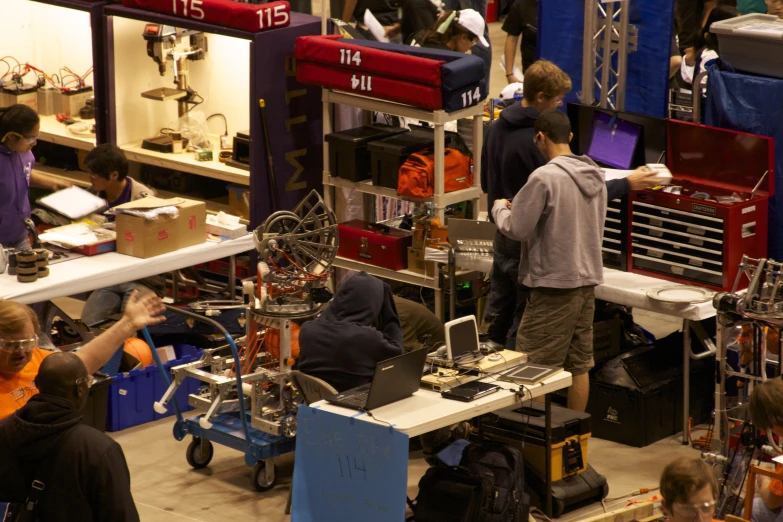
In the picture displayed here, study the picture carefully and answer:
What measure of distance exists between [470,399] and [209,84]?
175 inches

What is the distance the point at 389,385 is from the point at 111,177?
9.56 ft

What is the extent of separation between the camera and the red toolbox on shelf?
8.03 meters

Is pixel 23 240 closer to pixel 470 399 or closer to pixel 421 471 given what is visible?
pixel 421 471

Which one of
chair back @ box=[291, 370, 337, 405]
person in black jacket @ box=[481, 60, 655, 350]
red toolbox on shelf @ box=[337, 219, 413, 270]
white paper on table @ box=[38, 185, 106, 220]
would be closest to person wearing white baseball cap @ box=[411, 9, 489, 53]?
red toolbox on shelf @ box=[337, 219, 413, 270]

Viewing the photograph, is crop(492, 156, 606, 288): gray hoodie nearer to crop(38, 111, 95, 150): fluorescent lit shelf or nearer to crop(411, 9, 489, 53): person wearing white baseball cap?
crop(411, 9, 489, 53): person wearing white baseball cap

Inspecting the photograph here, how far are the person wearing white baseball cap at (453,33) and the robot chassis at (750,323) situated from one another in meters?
3.88

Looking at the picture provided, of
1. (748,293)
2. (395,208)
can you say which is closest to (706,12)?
(395,208)

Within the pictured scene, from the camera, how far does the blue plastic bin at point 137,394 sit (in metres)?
7.04

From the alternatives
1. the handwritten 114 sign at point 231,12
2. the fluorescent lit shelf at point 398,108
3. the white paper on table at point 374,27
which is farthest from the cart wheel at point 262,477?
the white paper on table at point 374,27

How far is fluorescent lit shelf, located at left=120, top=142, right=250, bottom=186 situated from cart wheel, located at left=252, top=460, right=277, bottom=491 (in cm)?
269

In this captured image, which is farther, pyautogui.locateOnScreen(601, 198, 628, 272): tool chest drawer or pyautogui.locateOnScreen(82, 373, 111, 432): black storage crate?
pyautogui.locateOnScreen(601, 198, 628, 272): tool chest drawer

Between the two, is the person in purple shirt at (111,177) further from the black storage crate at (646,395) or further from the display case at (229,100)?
the black storage crate at (646,395)

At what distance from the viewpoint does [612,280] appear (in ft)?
23.1

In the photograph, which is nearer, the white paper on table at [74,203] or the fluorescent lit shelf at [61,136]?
the white paper on table at [74,203]
